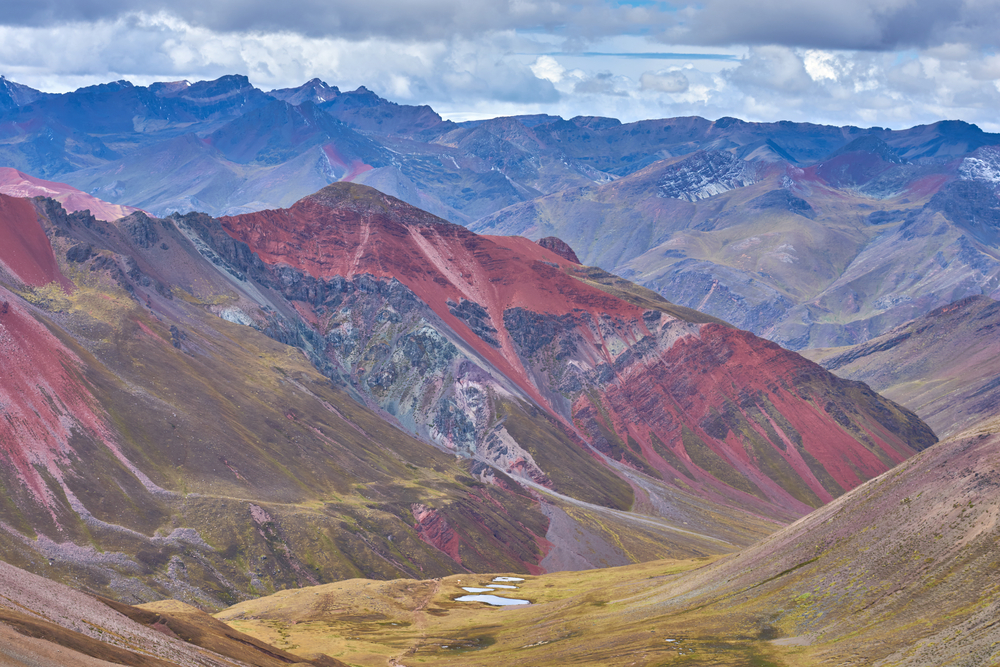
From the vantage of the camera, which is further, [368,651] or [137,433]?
[137,433]

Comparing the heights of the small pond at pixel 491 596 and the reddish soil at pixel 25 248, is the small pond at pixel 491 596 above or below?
below

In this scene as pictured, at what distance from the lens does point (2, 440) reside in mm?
135000

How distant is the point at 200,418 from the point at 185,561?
125 feet

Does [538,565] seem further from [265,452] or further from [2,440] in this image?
[2,440]

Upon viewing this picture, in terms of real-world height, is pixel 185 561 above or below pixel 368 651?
above

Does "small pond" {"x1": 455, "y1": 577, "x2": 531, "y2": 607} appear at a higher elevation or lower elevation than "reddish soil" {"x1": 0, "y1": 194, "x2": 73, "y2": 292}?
lower

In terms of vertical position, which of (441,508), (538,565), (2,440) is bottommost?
(538,565)

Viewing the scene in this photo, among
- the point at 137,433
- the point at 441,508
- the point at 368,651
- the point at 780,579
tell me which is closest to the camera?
the point at 780,579

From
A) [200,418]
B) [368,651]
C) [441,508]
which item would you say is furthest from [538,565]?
[368,651]

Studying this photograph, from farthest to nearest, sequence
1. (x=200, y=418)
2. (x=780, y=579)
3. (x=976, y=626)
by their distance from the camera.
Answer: (x=200, y=418)
(x=780, y=579)
(x=976, y=626)

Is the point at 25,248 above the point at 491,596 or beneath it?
above

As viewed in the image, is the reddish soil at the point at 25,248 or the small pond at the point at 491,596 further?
the reddish soil at the point at 25,248

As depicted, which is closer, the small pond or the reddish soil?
the small pond

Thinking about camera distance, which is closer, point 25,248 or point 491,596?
point 491,596
